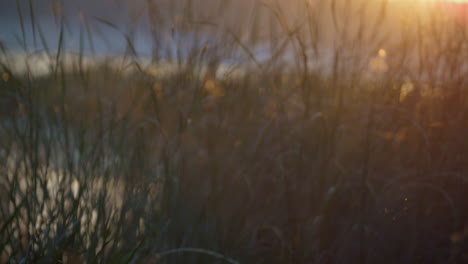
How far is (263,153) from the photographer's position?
1.52 metres

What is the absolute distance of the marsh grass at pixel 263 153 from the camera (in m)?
1.18

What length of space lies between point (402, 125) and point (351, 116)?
175 millimetres

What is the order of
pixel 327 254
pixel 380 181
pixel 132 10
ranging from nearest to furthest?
pixel 327 254 → pixel 380 181 → pixel 132 10

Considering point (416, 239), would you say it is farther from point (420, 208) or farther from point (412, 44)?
point (412, 44)

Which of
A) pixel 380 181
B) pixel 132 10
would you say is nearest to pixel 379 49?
pixel 380 181

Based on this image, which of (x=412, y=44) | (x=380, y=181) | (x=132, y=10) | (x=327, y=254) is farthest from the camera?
(x=132, y=10)

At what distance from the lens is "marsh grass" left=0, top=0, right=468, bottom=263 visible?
118cm

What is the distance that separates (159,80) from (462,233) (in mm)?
1157

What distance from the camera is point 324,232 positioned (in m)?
1.32

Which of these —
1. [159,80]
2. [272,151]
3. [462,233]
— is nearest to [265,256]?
[272,151]

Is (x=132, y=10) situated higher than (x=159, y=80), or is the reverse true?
(x=132, y=10)

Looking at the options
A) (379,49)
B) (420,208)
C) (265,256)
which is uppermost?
(379,49)

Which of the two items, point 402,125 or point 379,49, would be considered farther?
point 379,49

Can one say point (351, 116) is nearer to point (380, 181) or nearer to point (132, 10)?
point (380, 181)
